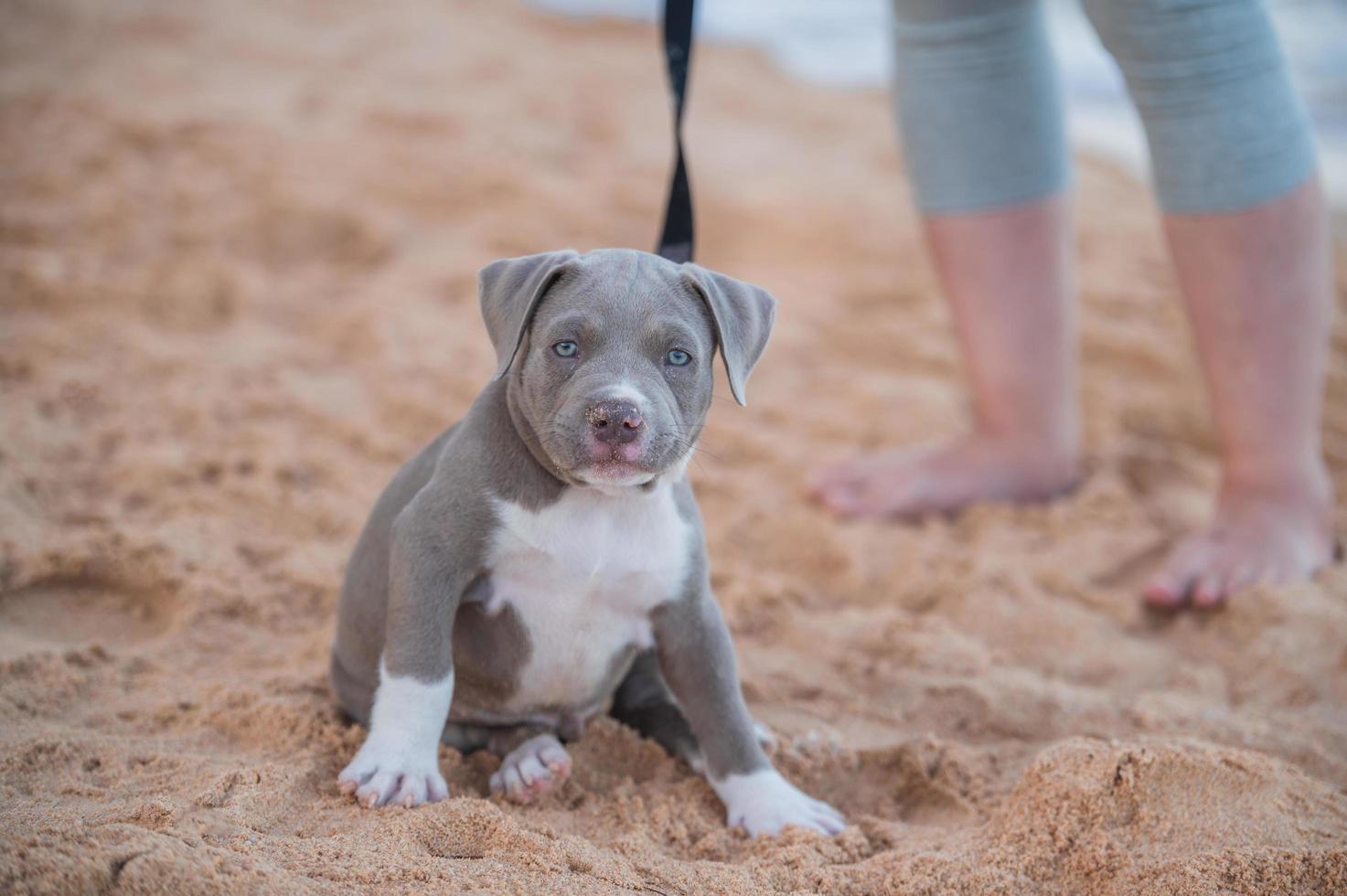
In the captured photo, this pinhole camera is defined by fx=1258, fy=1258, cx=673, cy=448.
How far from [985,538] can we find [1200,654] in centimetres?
77

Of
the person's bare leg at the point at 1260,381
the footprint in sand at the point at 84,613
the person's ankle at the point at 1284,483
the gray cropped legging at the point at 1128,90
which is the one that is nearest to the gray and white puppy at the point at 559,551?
the footprint in sand at the point at 84,613

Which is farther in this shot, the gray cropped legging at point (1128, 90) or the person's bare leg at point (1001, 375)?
the person's bare leg at point (1001, 375)

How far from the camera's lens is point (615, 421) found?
7.07 ft

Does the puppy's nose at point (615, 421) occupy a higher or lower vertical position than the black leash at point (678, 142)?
lower

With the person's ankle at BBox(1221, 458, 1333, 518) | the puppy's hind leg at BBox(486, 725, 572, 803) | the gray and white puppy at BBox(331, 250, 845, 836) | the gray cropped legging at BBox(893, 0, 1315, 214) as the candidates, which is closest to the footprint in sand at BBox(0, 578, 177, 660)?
the gray and white puppy at BBox(331, 250, 845, 836)

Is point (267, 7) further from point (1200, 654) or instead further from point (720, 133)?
point (1200, 654)

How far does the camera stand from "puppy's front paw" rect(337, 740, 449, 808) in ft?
7.25

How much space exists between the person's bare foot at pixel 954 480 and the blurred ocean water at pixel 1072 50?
340 centimetres

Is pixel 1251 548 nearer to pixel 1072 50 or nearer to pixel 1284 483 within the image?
pixel 1284 483

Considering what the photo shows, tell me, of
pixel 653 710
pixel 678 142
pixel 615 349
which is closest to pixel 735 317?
pixel 615 349

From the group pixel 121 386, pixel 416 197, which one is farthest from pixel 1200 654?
pixel 416 197

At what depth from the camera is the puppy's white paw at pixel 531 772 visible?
237 cm

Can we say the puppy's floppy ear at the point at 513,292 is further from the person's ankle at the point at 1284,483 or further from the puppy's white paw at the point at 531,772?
the person's ankle at the point at 1284,483

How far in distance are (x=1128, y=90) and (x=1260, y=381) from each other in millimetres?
891
